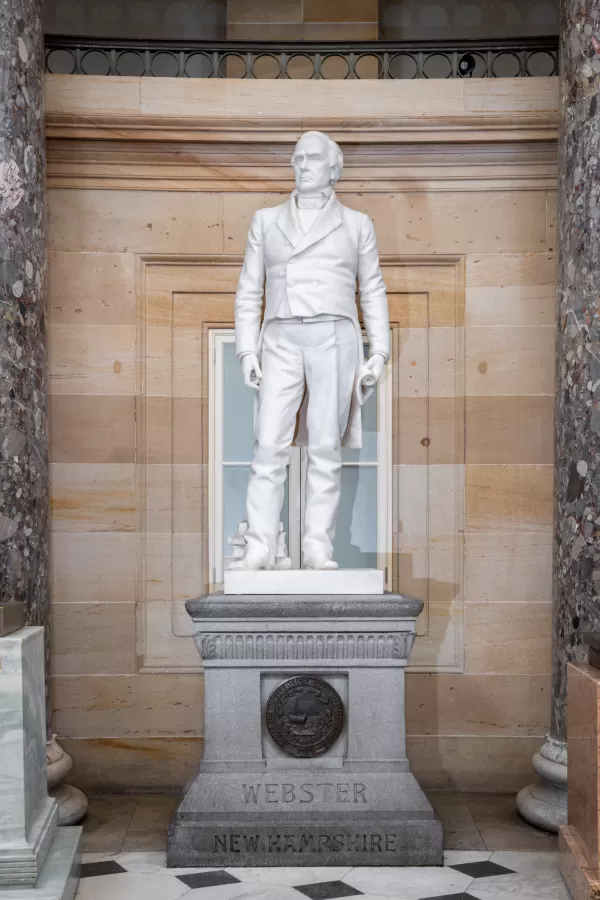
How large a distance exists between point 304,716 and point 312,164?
273 centimetres

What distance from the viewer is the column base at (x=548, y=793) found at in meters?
5.77

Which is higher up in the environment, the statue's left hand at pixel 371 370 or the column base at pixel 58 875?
the statue's left hand at pixel 371 370

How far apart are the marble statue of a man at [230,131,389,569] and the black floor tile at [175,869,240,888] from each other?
145 cm

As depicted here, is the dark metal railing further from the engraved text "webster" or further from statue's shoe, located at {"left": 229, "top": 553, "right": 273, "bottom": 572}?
the engraved text "webster"

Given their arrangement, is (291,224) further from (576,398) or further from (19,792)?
(19,792)

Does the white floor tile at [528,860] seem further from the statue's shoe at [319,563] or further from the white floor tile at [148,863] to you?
the statue's shoe at [319,563]

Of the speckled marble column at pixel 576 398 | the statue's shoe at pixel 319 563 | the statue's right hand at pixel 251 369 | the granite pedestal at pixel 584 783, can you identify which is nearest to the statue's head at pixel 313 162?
the statue's right hand at pixel 251 369

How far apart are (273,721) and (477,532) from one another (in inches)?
90.5

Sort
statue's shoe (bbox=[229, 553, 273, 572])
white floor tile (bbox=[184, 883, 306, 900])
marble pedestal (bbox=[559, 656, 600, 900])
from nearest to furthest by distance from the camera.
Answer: marble pedestal (bbox=[559, 656, 600, 900]), white floor tile (bbox=[184, 883, 306, 900]), statue's shoe (bbox=[229, 553, 273, 572])

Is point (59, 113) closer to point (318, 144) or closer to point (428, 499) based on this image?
point (318, 144)

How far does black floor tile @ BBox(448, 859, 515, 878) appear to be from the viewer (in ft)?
16.3

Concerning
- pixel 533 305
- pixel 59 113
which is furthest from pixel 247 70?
pixel 533 305

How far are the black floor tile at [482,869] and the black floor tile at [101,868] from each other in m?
1.53

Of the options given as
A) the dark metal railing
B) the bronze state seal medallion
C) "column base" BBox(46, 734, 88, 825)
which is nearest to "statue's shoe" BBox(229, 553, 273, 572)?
the bronze state seal medallion
